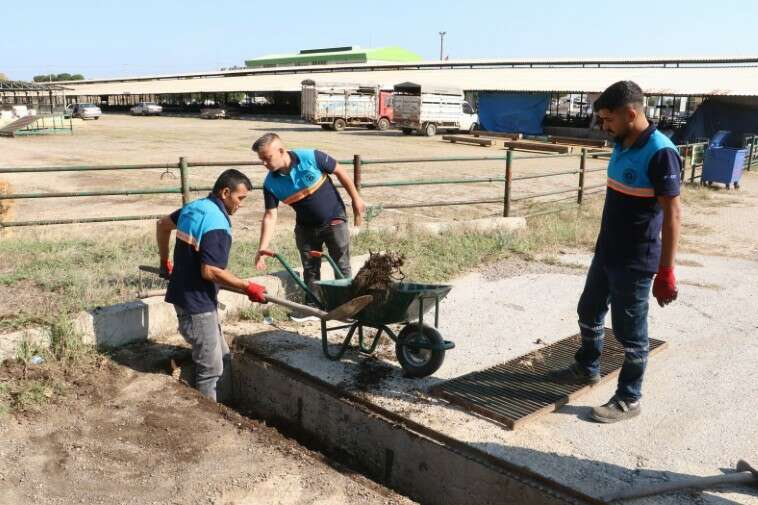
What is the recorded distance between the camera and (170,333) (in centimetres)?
518

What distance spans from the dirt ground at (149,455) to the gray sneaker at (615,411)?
4.38ft

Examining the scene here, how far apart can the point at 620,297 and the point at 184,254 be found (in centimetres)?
259

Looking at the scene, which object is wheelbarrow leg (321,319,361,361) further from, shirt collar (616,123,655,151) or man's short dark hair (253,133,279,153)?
shirt collar (616,123,655,151)

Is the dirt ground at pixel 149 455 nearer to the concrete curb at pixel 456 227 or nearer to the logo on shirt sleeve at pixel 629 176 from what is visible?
the logo on shirt sleeve at pixel 629 176

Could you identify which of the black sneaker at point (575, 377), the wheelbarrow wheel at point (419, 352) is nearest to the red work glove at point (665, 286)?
the black sneaker at point (575, 377)

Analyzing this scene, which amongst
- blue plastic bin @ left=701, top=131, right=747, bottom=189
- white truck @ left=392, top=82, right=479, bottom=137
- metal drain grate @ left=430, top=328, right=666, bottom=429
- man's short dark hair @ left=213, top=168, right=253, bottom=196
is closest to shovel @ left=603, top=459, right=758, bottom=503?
metal drain grate @ left=430, top=328, right=666, bottom=429

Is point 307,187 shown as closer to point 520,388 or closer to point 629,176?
point 520,388

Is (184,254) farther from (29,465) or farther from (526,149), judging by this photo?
(526,149)

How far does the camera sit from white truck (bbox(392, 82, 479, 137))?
33219mm

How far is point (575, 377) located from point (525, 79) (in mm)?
36309

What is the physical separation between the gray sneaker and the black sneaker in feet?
1.19

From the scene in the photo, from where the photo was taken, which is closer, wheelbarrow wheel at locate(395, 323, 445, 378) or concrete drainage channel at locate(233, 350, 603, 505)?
concrete drainage channel at locate(233, 350, 603, 505)

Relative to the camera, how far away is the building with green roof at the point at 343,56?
79.7m

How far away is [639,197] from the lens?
3500 millimetres
